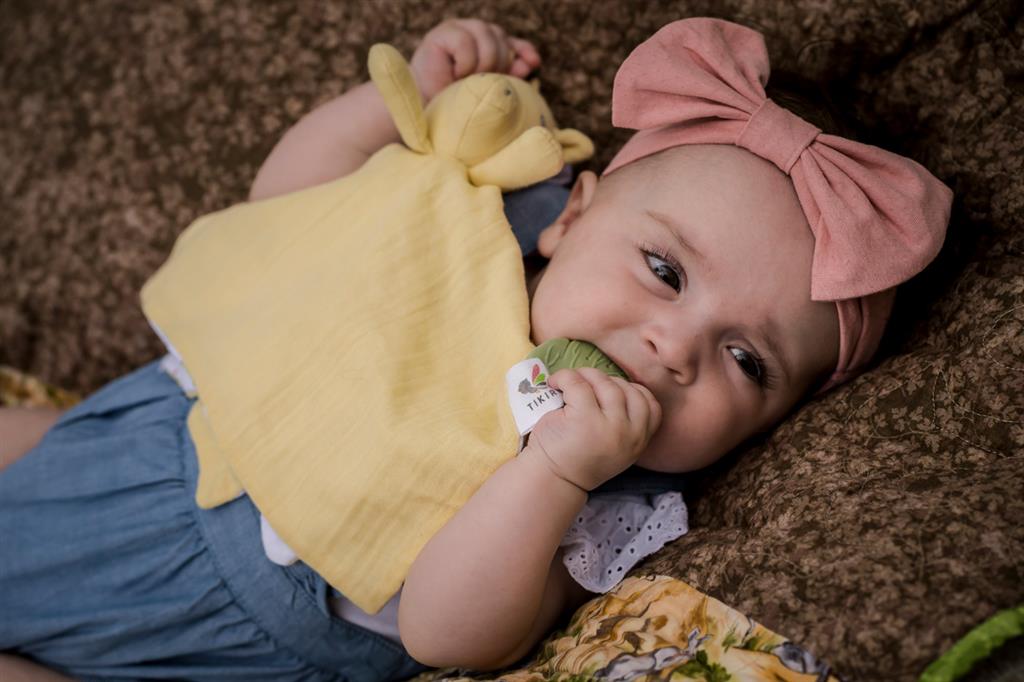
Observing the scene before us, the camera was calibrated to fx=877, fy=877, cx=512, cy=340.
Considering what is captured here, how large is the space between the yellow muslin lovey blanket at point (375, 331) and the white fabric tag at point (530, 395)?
3 cm

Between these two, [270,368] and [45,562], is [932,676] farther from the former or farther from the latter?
[45,562]

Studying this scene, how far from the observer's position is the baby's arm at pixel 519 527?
41.4 inches

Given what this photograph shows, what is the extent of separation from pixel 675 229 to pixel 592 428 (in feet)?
0.97

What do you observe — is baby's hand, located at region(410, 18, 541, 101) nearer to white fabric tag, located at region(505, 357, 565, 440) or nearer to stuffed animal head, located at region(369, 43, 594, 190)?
stuffed animal head, located at region(369, 43, 594, 190)

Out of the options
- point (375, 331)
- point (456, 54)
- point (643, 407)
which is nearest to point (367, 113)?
point (456, 54)

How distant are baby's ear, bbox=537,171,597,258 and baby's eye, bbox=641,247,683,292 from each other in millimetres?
215

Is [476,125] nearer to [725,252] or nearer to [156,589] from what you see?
[725,252]

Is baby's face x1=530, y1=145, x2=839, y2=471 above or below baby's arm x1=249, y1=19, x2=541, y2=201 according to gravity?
below

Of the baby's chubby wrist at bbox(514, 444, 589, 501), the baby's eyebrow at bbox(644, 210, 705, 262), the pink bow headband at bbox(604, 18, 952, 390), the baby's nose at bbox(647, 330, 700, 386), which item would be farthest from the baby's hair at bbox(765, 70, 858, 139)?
the baby's chubby wrist at bbox(514, 444, 589, 501)

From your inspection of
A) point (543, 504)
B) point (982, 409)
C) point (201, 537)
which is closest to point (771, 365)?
point (982, 409)

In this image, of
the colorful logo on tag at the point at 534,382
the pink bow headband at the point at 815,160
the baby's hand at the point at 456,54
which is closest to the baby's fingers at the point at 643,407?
the colorful logo on tag at the point at 534,382

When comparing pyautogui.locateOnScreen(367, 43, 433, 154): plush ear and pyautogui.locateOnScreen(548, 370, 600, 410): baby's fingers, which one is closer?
pyautogui.locateOnScreen(548, 370, 600, 410): baby's fingers

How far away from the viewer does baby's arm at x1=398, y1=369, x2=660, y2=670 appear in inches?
41.4

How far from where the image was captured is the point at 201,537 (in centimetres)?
133
